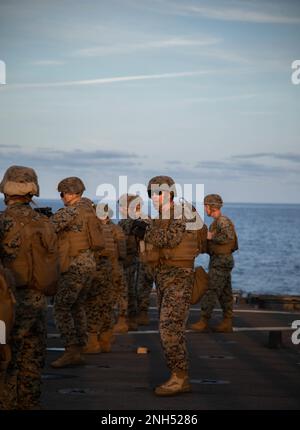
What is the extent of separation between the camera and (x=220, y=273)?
1959cm

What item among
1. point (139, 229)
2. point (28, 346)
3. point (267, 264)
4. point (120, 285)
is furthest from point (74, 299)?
point (267, 264)

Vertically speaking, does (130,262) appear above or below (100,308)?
above

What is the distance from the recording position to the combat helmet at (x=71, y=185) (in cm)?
1434

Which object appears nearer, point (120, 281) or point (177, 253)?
point (177, 253)

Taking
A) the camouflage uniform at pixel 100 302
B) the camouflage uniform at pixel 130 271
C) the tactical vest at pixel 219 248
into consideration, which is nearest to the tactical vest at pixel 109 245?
the camouflage uniform at pixel 100 302

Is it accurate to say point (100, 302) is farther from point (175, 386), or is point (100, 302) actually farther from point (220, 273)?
point (220, 273)

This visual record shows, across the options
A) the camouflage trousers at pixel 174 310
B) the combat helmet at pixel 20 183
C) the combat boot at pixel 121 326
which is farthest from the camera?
the combat boot at pixel 121 326

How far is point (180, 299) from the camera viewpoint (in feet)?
41.1

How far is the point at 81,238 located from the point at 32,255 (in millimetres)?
4433

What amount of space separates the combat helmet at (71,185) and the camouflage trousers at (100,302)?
Result: 1897 millimetres

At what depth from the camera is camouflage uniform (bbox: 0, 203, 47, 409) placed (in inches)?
399

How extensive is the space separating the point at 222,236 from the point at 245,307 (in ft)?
19.7

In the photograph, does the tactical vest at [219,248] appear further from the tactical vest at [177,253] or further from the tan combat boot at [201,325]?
the tactical vest at [177,253]

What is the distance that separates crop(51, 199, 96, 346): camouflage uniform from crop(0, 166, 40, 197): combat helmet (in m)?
3.91
